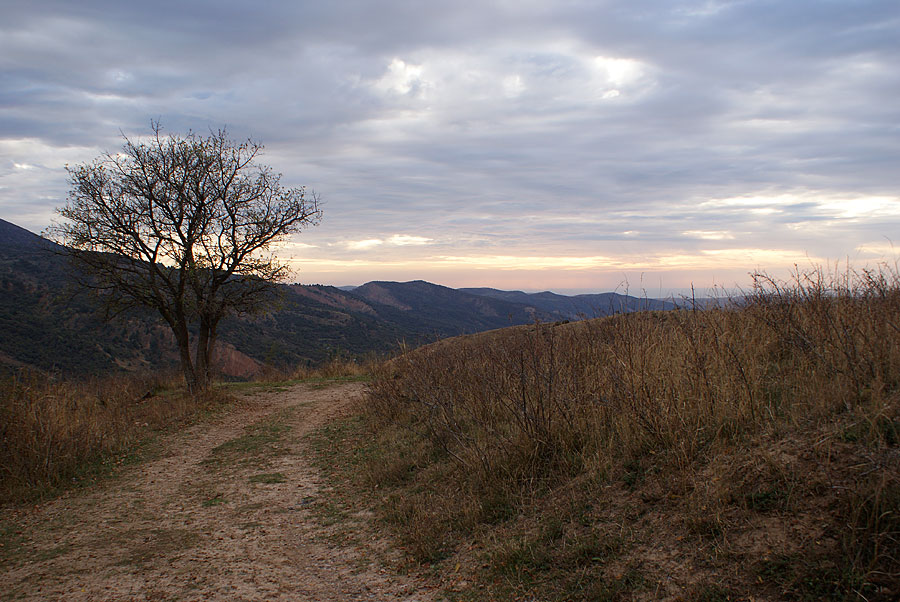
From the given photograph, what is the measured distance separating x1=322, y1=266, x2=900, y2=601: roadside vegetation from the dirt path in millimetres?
669

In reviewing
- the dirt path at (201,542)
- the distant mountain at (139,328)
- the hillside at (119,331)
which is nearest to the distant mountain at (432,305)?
the hillside at (119,331)

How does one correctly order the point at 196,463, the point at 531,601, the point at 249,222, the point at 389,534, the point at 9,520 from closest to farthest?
the point at 531,601, the point at 389,534, the point at 9,520, the point at 196,463, the point at 249,222

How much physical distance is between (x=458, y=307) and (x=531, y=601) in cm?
8464

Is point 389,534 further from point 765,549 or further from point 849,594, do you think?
point 849,594

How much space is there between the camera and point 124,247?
1396 cm

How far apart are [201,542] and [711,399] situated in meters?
5.03

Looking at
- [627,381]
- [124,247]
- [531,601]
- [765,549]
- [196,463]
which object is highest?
[124,247]

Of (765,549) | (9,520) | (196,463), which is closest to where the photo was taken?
(765,549)

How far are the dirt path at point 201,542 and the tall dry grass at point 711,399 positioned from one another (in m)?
1.40

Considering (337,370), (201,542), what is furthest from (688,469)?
(337,370)

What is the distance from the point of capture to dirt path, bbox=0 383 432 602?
401 cm

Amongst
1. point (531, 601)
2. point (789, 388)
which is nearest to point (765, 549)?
point (531, 601)

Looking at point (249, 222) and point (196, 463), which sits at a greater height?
point (249, 222)

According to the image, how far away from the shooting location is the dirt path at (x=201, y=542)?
401 cm
